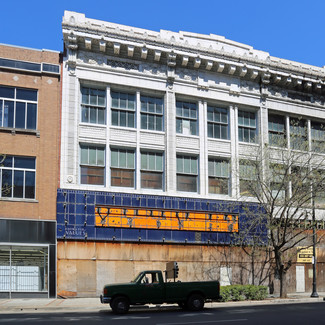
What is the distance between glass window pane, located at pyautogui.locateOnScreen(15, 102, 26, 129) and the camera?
27953 mm

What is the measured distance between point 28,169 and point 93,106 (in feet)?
17.4

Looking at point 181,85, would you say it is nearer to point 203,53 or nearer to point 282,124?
point 203,53

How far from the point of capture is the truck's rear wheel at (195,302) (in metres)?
21.1

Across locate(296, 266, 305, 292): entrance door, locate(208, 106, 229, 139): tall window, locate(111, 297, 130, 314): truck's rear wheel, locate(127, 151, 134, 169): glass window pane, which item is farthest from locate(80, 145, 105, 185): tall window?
locate(296, 266, 305, 292): entrance door

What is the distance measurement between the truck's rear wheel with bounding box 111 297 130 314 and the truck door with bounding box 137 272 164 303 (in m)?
0.62

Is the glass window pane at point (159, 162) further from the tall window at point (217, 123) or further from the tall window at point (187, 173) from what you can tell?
the tall window at point (217, 123)

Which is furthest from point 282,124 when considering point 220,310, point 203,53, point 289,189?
point 220,310

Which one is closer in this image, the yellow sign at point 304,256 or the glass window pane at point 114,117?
the glass window pane at point 114,117

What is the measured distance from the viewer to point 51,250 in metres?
26.9

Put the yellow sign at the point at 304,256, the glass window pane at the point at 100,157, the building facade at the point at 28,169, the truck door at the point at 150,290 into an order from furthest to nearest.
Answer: the yellow sign at the point at 304,256, the glass window pane at the point at 100,157, the building facade at the point at 28,169, the truck door at the point at 150,290

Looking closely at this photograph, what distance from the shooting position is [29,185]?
27594 mm

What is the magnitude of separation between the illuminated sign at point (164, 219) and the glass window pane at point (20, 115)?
6.31 meters

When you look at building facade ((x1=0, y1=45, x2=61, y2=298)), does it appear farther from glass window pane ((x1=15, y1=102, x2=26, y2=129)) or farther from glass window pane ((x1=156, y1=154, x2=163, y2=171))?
glass window pane ((x1=156, y1=154, x2=163, y2=171))

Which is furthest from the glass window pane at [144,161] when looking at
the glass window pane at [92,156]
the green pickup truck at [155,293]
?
the green pickup truck at [155,293]
